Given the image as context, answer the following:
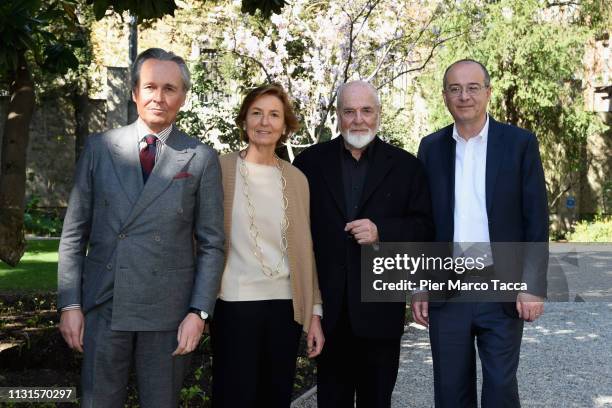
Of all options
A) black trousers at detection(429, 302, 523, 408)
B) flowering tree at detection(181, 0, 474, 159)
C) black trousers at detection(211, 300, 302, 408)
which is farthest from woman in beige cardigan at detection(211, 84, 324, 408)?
flowering tree at detection(181, 0, 474, 159)

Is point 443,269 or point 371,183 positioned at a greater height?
point 371,183

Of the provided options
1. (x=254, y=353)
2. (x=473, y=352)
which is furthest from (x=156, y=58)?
(x=473, y=352)

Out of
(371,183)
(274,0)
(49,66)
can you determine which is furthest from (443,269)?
(49,66)

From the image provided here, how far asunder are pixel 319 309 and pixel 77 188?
1.28 metres

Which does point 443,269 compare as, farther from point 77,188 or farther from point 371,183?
point 77,188

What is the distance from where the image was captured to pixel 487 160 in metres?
3.56

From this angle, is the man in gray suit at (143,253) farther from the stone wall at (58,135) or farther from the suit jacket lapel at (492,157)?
the stone wall at (58,135)

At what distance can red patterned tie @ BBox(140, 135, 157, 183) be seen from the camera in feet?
9.83

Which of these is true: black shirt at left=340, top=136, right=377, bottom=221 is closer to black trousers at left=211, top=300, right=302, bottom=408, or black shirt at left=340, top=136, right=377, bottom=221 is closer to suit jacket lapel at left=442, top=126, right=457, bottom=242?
suit jacket lapel at left=442, top=126, right=457, bottom=242

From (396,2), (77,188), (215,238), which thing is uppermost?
(396,2)

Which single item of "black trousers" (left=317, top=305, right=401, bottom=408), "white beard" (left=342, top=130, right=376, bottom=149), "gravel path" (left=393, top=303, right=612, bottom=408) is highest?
"white beard" (left=342, top=130, right=376, bottom=149)

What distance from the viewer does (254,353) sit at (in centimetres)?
331

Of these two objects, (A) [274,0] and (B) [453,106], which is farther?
(A) [274,0]

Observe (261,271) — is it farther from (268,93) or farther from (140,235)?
(268,93)
